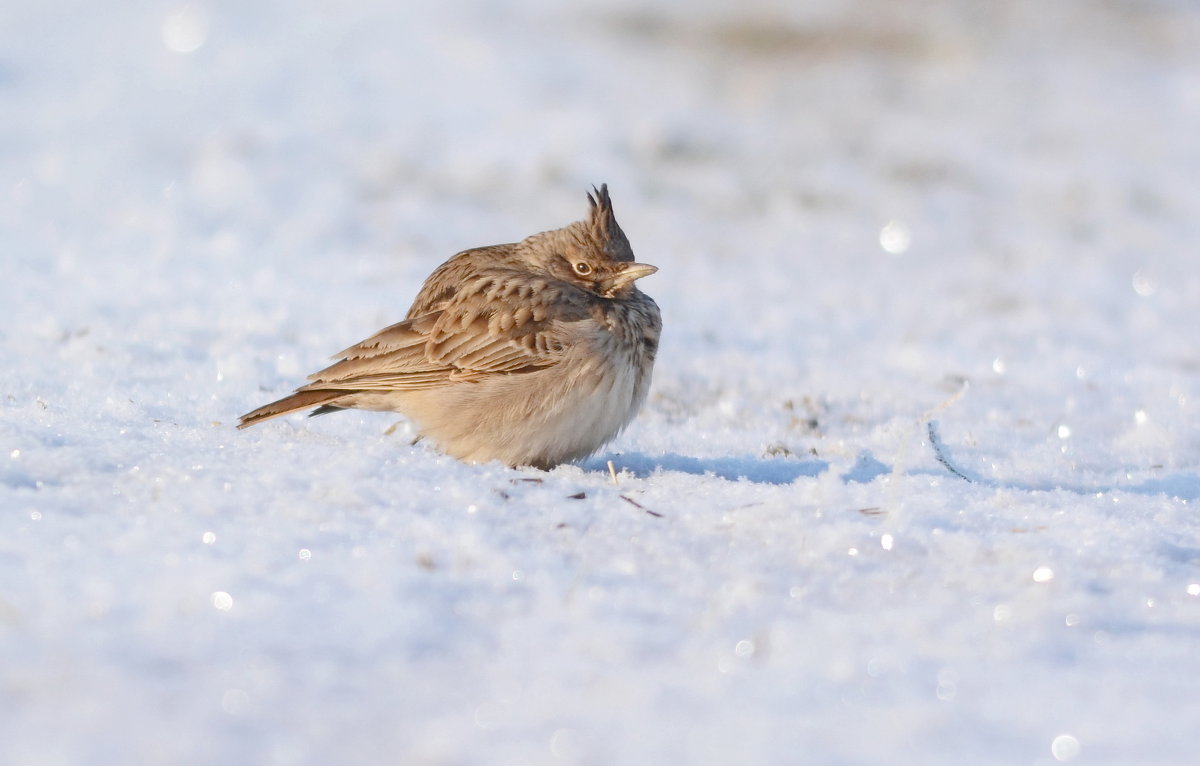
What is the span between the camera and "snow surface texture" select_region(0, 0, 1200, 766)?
295 centimetres

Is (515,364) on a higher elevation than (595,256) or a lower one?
lower

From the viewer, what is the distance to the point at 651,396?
7.32 meters

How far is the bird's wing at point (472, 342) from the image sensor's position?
5441 mm

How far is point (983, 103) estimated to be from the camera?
15.6 metres

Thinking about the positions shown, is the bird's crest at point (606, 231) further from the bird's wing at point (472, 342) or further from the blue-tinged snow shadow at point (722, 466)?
the blue-tinged snow shadow at point (722, 466)

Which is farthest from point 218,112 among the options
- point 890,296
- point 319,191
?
point 890,296

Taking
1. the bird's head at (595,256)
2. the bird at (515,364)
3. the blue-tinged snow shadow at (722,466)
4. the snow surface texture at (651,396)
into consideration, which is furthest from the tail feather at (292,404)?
the bird's head at (595,256)

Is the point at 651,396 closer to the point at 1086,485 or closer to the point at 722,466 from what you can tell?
the point at 722,466

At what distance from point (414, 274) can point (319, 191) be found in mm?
2407

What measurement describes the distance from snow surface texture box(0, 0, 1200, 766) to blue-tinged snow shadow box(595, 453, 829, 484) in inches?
1.7

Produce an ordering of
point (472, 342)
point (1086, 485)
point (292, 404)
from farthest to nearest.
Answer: point (1086, 485), point (472, 342), point (292, 404)

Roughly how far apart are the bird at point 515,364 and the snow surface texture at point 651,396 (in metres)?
0.33

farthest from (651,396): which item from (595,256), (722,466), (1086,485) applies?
(1086,485)

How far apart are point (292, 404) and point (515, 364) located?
0.90 metres
